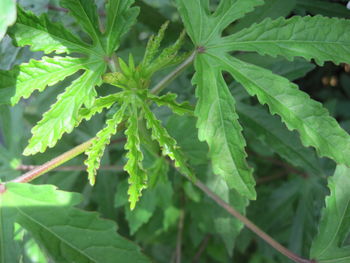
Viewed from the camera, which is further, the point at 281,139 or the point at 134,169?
the point at 281,139

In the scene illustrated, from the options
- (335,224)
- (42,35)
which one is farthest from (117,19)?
(335,224)

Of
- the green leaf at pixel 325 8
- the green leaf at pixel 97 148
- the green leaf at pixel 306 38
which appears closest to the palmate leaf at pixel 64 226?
the green leaf at pixel 97 148

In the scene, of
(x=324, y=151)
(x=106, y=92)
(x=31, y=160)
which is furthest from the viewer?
(x=31, y=160)

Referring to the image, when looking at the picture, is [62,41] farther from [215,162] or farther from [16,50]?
[215,162]

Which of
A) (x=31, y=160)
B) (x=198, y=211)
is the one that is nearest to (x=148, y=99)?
(x=198, y=211)

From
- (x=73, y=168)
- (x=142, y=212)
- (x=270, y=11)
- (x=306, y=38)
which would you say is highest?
(x=270, y=11)

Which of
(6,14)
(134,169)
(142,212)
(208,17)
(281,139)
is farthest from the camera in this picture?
(142,212)

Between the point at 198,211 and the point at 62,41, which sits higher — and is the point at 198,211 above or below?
below

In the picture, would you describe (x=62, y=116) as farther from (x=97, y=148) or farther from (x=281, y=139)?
(x=281, y=139)
